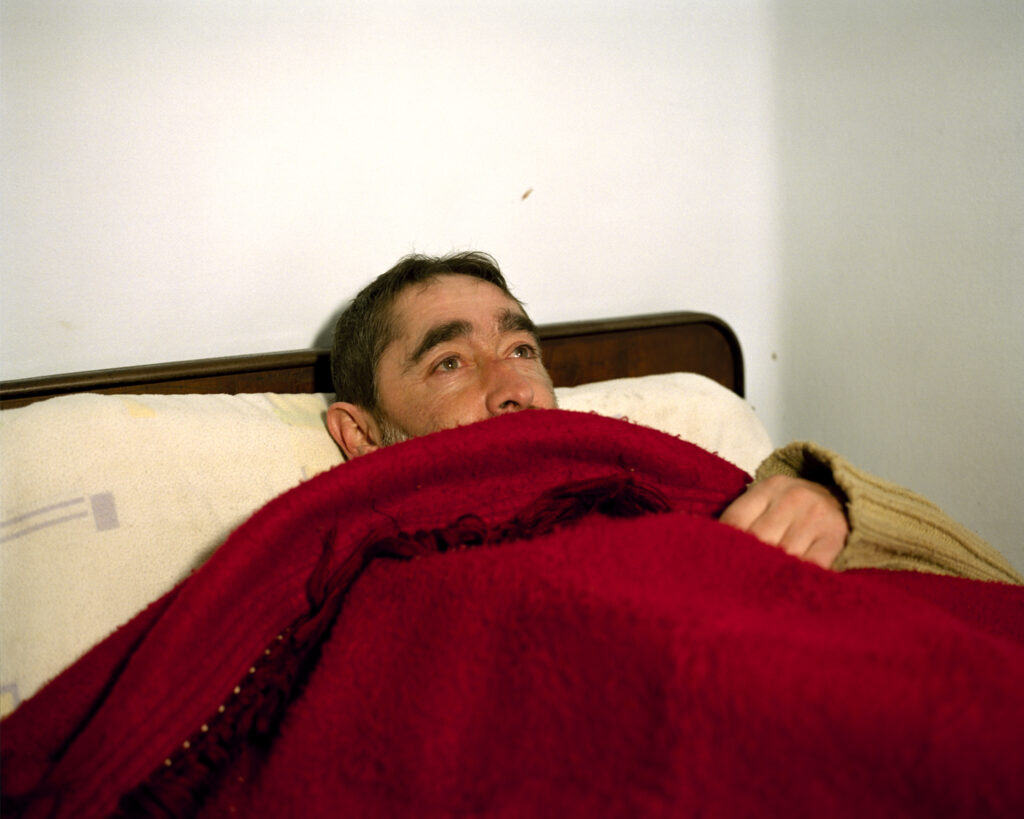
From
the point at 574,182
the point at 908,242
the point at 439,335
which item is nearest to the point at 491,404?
the point at 439,335

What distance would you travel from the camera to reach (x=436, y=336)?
940 mm

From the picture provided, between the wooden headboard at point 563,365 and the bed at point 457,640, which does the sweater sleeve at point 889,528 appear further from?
the wooden headboard at point 563,365

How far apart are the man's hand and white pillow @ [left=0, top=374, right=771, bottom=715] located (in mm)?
535

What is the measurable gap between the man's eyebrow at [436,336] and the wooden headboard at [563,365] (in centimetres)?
26

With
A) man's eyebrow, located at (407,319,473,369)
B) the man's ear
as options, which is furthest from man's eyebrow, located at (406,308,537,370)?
the man's ear

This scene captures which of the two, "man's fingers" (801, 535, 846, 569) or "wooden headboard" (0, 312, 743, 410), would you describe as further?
"wooden headboard" (0, 312, 743, 410)

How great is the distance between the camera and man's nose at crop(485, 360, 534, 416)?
0.87 meters

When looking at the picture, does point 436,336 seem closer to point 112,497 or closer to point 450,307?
point 450,307

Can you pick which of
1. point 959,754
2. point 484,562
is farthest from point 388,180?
point 959,754

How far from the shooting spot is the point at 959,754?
40cm

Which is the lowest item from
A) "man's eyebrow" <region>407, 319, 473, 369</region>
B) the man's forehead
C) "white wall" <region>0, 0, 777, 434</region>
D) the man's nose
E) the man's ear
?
the man's ear

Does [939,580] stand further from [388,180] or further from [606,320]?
[388,180]

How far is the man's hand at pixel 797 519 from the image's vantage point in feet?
2.34

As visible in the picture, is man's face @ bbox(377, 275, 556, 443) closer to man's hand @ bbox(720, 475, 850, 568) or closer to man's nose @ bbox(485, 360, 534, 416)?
man's nose @ bbox(485, 360, 534, 416)
